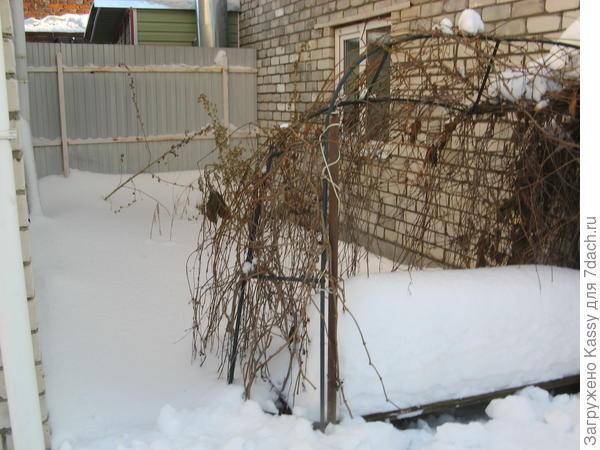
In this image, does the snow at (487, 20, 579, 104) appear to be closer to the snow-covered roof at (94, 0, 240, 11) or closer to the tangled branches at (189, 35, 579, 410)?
the tangled branches at (189, 35, 579, 410)

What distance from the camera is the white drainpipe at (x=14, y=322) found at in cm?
212

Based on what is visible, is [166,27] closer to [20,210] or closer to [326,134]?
[326,134]

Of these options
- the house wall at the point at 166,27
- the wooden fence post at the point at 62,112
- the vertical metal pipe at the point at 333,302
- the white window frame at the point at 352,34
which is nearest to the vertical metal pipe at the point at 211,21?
the house wall at the point at 166,27

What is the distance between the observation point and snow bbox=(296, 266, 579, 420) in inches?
105

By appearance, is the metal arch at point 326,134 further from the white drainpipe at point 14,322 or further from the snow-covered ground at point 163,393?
the white drainpipe at point 14,322

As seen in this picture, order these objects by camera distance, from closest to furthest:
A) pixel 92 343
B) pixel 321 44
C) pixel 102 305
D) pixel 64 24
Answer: pixel 92 343 < pixel 102 305 < pixel 321 44 < pixel 64 24

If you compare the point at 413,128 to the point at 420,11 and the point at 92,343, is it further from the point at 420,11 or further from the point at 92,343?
the point at 420,11

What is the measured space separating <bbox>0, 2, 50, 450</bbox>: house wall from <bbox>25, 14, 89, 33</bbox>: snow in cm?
1409

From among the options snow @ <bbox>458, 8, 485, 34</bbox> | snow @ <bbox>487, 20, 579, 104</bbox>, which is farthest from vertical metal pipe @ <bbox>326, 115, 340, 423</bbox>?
snow @ <bbox>487, 20, 579, 104</bbox>

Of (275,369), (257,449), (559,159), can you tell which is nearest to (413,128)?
(559,159)

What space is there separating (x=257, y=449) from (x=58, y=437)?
0.86m

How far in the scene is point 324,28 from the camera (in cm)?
712

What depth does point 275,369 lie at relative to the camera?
10.0 ft
